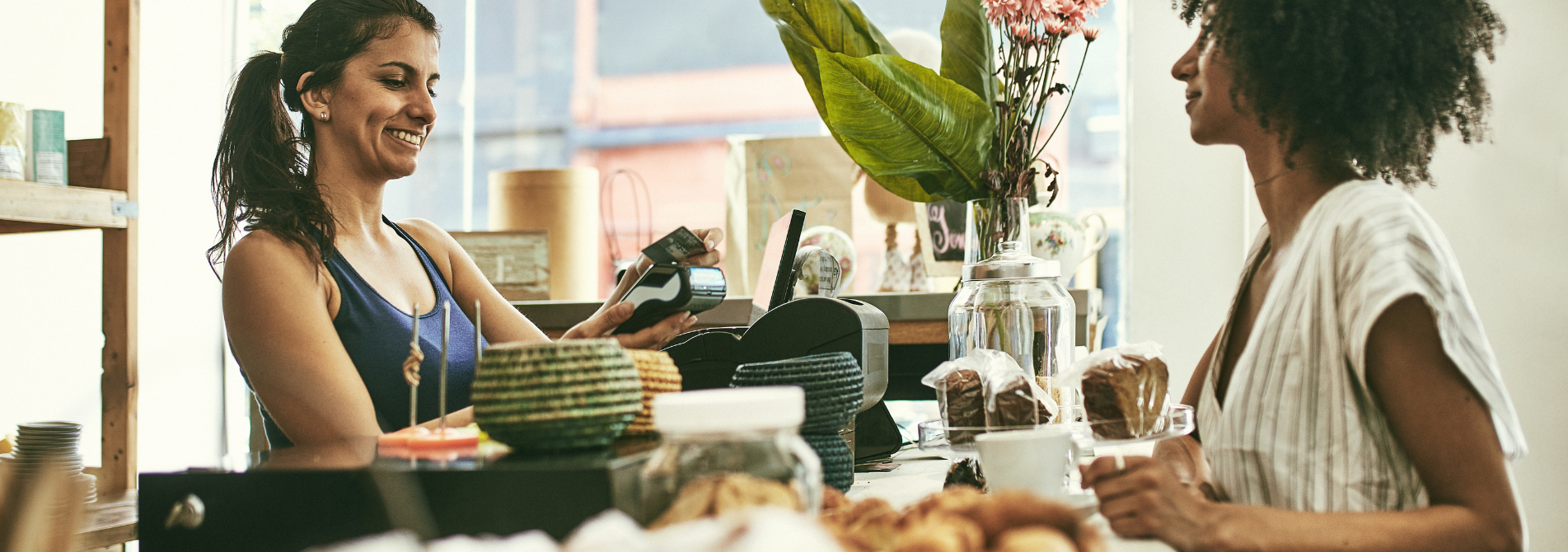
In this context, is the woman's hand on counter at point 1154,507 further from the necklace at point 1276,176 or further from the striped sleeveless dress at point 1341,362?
the necklace at point 1276,176

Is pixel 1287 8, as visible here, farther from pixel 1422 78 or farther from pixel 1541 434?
pixel 1541 434

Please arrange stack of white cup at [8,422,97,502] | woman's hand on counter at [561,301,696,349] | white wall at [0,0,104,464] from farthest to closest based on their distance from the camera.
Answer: white wall at [0,0,104,464]
stack of white cup at [8,422,97,502]
woman's hand on counter at [561,301,696,349]

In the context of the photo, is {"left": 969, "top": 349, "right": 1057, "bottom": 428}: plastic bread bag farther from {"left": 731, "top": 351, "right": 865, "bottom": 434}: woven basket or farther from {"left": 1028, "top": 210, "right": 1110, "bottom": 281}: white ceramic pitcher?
{"left": 1028, "top": 210, "right": 1110, "bottom": 281}: white ceramic pitcher

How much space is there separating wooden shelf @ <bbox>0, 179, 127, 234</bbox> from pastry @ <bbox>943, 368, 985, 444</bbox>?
1.47m

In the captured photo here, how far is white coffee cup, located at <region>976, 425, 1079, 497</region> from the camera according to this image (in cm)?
80

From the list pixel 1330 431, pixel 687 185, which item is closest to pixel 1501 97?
pixel 1330 431

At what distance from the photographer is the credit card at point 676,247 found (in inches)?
49.7

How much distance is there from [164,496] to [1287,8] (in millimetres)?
923

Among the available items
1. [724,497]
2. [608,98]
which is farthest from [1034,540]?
[608,98]

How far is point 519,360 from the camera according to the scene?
64cm

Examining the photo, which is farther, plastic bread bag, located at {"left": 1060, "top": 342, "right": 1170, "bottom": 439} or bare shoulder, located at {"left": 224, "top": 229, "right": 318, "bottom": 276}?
bare shoulder, located at {"left": 224, "top": 229, "right": 318, "bottom": 276}

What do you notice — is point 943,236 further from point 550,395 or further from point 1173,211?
point 550,395

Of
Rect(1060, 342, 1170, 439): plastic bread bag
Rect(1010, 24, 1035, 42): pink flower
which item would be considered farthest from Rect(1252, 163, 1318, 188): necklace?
Rect(1010, 24, 1035, 42): pink flower

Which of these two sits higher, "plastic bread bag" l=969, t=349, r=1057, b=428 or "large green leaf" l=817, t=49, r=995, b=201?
"large green leaf" l=817, t=49, r=995, b=201
